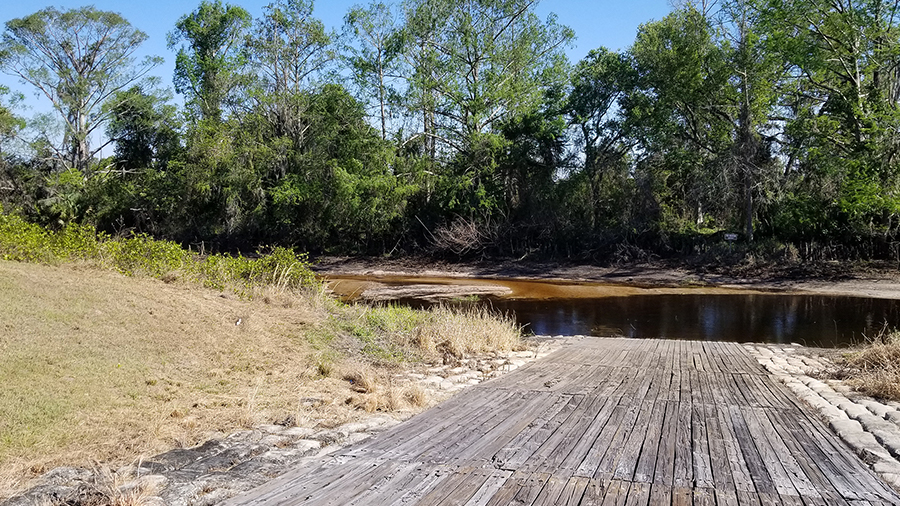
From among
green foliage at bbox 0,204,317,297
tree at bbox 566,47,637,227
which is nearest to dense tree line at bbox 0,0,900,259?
tree at bbox 566,47,637,227

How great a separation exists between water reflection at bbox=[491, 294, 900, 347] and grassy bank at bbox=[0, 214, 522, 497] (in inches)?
269

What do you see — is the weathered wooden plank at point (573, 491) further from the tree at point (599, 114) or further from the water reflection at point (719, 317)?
the tree at point (599, 114)

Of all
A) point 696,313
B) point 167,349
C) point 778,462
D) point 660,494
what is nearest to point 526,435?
point 660,494

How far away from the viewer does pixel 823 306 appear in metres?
21.1

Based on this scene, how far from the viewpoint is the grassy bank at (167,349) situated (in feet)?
17.4

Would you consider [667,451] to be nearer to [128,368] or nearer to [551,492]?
[551,492]

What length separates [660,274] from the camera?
2920 centimetres

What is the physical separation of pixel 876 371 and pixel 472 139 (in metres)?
28.4

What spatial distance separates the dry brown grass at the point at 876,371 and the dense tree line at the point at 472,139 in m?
21.2

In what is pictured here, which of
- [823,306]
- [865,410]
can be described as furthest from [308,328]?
[823,306]

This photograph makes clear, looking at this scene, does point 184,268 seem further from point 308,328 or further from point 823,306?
point 823,306

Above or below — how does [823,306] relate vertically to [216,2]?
below

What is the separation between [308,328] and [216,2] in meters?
38.0

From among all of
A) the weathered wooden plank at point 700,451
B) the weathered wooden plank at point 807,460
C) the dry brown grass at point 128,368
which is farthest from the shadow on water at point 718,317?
the weathered wooden plank at point 700,451
